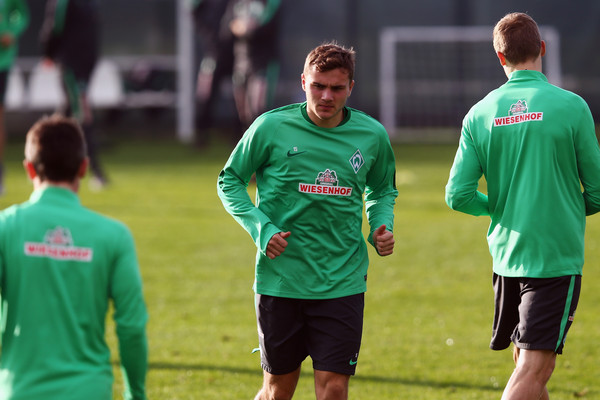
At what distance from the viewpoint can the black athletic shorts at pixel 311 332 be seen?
445 cm

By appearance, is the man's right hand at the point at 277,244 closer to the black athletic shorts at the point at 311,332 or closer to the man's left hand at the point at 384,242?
the black athletic shorts at the point at 311,332

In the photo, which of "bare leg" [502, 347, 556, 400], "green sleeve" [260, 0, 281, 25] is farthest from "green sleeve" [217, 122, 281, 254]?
"green sleeve" [260, 0, 281, 25]

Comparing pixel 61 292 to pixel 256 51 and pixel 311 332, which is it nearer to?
pixel 311 332

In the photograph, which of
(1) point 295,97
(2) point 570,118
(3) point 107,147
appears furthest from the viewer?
(1) point 295,97

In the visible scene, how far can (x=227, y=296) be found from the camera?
27.3ft

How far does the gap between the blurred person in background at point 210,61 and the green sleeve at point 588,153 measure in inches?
545

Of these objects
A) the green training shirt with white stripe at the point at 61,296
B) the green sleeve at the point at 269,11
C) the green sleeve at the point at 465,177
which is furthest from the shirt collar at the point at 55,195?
the green sleeve at the point at 269,11

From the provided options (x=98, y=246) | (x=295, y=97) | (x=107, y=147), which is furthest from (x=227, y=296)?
(x=295, y=97)

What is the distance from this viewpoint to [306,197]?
14.7ft

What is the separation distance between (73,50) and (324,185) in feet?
31.0

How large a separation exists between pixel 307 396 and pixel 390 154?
1.69 m

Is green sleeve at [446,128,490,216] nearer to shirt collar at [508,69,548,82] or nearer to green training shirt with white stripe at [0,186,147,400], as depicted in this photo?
shirt collar at [508,69,548,82]

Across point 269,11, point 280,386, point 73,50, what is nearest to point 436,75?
point 269,11

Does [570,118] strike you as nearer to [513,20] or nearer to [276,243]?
[513,20]
